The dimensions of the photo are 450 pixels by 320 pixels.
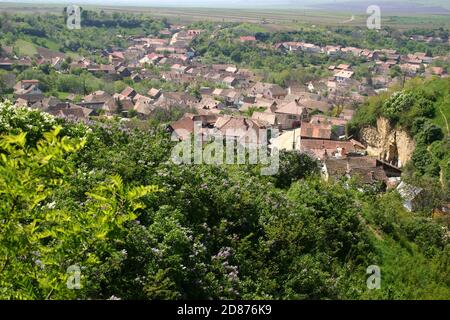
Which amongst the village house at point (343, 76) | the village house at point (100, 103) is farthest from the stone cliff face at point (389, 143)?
→ the village house at point (343, 76)

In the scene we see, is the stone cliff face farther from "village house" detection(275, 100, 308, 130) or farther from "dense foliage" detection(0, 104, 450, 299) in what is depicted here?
"dense foliage" detection(0, 104, 450, 299)

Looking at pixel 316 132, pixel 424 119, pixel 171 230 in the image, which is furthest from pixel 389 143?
pixel 171 230

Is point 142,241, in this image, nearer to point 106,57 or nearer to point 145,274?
point 145,274

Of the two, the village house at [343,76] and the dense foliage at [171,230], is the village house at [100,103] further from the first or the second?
the dense foliage at [171,230]

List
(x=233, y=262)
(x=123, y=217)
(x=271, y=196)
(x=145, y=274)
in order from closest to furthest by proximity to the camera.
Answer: (x=123, y=217), (x=145, y=274), (x=233, y=262), (x=271, y=196)

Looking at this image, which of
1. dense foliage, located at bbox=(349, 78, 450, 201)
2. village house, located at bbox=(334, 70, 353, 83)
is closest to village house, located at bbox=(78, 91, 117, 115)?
dense foliage, located at bbox=(349, 78, 450, 201)

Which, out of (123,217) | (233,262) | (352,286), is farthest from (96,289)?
(352,286)
